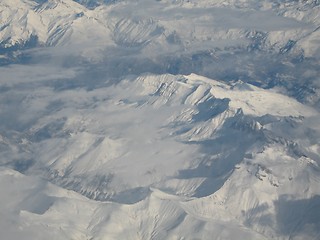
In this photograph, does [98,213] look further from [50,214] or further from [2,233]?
[2,233]

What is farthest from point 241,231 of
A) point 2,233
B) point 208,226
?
point 2,233

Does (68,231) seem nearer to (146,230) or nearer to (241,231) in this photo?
(146,230)

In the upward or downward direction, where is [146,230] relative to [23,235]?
downward

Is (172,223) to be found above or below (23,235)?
below

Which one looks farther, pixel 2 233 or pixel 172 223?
pixel 172 223

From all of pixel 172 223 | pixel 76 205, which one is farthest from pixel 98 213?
pixel 172 223

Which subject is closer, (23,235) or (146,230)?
(23,235)

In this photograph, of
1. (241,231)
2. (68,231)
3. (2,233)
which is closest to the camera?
(2,233)

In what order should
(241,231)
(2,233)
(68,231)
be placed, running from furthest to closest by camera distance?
(241,231), (68,231), (2,233)
